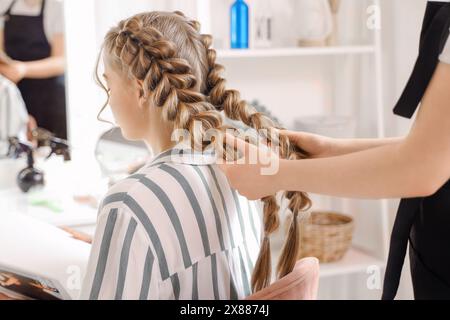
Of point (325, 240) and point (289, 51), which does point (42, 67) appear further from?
point (325, 240)

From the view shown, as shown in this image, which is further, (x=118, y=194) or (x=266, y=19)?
(x=266, y=19)

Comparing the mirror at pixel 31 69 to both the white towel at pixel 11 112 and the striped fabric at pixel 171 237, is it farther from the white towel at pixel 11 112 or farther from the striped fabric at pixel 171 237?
the striped fabric at pixel 171 237

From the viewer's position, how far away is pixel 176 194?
43.3 inches

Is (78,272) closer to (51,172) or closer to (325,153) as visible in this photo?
(325,153)

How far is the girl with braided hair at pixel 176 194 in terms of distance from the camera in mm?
1036

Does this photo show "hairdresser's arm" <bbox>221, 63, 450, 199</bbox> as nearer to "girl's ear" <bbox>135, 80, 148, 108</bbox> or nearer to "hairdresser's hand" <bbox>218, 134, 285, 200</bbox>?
"hairdresser's hand" <bbox>218, 134, 285, 200</bbox>

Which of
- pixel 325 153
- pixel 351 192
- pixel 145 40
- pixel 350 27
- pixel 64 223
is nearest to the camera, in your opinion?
pixel 351 192

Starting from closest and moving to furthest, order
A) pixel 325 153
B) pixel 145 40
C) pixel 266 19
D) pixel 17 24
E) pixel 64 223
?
pixel 145 40 < pixel 325 153 < pixel 64 223 < pixel 17 24 < pixel 266 19

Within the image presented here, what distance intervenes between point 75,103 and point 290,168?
1.38 m

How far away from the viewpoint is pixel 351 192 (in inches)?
39.3

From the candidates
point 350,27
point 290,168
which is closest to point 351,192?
point 290,168

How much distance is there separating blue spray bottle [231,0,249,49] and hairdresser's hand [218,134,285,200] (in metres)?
1.23

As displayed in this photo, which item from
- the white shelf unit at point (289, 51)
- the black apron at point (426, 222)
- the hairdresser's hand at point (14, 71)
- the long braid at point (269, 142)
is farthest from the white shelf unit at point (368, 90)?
the black apron at point (426, 222)
